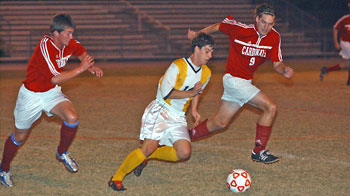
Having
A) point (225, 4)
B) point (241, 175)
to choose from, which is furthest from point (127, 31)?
point (241, 175)

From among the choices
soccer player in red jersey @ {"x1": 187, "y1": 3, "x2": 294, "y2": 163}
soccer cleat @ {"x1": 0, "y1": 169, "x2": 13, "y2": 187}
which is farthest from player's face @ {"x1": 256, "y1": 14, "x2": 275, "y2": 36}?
soccer cleat @ {"x1": 0, "y1": 169, "x2": 13, "y2": 187}

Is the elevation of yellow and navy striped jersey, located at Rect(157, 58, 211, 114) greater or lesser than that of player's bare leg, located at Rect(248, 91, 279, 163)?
greater

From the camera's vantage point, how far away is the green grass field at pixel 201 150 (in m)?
5.59

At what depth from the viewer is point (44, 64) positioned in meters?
5.71

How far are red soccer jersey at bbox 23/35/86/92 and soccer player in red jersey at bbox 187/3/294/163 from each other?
→ 162 cm

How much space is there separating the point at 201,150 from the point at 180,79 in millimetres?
1810

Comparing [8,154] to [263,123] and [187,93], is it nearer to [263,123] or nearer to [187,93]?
[187,93]

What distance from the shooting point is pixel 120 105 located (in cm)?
1097

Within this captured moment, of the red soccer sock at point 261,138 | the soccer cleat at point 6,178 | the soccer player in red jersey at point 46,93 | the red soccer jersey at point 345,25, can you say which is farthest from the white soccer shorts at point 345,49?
the soccer cleat at point 6,178

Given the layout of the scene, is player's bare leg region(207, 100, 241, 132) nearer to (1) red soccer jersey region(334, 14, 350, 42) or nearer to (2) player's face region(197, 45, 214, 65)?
(2) player's face region(197, 45, 214, 65)

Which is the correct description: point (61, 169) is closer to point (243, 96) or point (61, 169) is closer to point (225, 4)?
point (243, 96)

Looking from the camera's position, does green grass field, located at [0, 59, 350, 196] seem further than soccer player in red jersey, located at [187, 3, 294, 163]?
No

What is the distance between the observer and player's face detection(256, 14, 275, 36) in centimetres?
641

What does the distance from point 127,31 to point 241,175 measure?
18.6m
